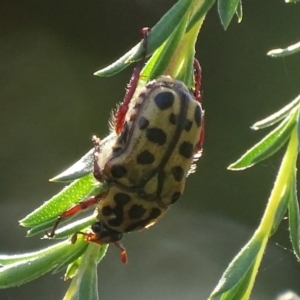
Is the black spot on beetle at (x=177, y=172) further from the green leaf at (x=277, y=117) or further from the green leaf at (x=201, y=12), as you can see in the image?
the green leaf at (x=201, y=12)

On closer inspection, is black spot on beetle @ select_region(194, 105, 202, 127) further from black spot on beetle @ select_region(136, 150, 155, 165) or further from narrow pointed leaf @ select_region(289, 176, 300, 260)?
narrow pointed leaf @ select_region(289, 176, 300, 260)

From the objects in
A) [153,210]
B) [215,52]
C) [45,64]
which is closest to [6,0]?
[45,64]

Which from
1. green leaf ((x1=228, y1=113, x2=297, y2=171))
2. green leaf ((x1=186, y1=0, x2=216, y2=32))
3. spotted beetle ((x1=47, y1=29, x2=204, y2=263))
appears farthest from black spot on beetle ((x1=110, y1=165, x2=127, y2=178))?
green leaf ((x1=186, y1=0, x2=216, y2=32))

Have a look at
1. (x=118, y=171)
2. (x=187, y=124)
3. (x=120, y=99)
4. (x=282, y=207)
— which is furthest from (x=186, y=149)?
(x=120, y=99)

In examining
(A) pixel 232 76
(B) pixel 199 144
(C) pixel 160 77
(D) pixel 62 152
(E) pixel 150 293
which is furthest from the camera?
(D) pixel 62 152

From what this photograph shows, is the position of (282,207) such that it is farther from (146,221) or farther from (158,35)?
(146,221)

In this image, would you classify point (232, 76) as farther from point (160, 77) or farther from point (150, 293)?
point (160, 77)
